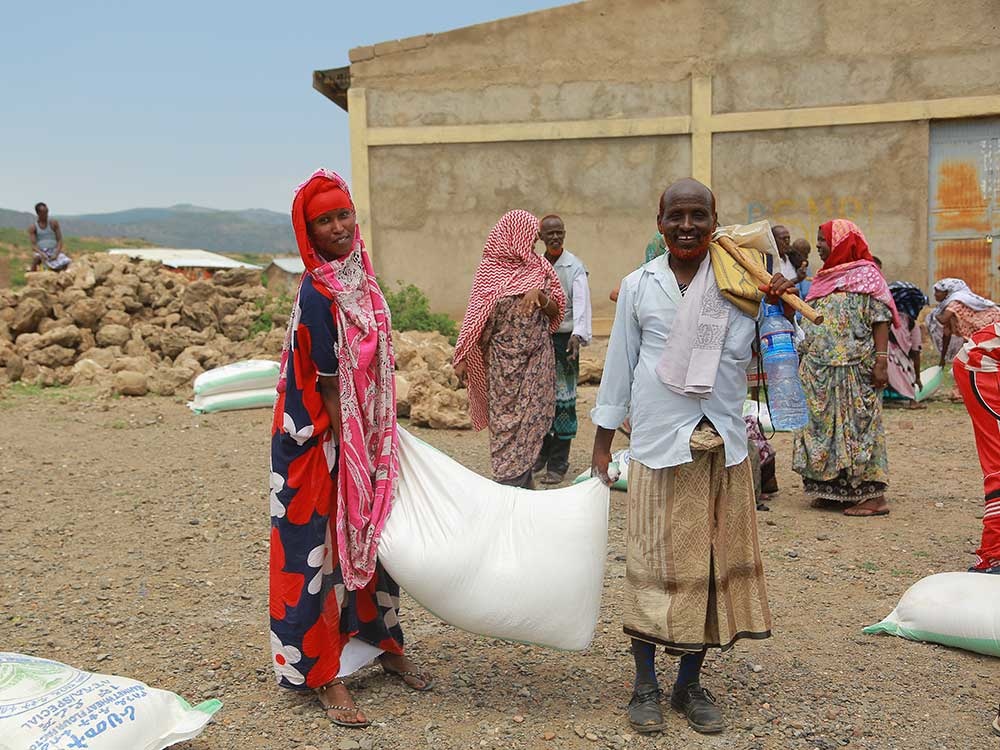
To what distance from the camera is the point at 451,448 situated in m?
8.18

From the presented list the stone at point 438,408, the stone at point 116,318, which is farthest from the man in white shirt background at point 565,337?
the stone at point 116,318

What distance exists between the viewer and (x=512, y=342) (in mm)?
6141

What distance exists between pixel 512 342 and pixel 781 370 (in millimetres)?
3129

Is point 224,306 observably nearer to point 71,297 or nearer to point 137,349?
point 137,349

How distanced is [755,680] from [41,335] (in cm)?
1077

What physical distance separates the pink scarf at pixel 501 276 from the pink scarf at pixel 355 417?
113 inches

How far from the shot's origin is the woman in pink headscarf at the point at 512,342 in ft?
20.0

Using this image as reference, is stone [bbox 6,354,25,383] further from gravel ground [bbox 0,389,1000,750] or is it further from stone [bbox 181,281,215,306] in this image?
gravel ground [bbox 0,389,1000,750]

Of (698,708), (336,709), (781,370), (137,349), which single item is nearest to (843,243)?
(781,370)

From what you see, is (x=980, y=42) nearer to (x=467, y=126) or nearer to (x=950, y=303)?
(x=467, y=126)

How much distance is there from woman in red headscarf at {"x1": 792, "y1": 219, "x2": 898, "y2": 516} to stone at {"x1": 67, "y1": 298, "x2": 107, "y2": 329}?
9.55 metres

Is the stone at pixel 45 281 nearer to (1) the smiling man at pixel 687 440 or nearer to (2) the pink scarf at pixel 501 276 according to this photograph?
(2) the pink scarf at pixel 501 276

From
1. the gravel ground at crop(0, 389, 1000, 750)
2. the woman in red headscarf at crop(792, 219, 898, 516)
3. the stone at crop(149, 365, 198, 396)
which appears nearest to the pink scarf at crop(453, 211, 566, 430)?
the gravel ground at crop(0, 389, 1000, 750)

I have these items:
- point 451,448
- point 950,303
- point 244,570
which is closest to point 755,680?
point 244,570
